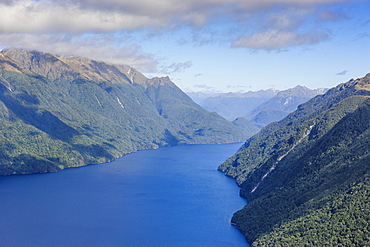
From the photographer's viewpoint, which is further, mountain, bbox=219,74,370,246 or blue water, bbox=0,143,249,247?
blue water, bbox=0,143,249,247

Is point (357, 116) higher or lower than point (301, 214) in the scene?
higher

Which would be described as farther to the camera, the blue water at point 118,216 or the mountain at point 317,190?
the blue water at point 118,216

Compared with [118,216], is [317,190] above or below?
above

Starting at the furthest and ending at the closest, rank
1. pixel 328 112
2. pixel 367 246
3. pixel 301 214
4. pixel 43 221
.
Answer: pixel 328 112 → pixel 43 221 → pixel 301 214 → pixel 367 246

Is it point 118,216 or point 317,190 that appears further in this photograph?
point 118,216

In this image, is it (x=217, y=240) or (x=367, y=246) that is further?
(x=217, y=240)

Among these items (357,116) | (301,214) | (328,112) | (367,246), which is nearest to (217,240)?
(301,214)

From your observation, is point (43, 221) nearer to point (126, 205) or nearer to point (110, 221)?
point (110, 221)

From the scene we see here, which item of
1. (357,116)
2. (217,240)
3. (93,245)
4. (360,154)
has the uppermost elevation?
(357,116)
